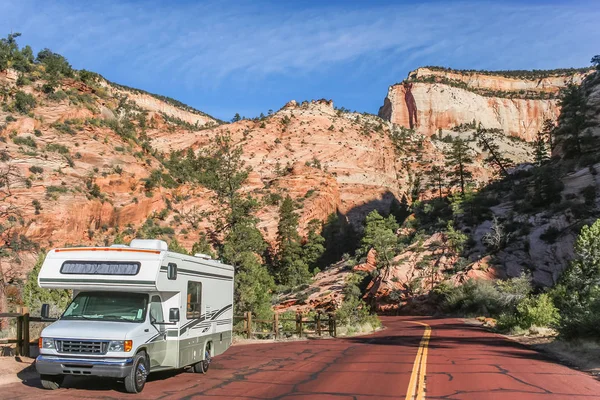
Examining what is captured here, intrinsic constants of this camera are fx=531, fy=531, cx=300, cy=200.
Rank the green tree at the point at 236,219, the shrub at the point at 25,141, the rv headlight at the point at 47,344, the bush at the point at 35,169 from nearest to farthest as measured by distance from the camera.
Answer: the rv headlight at the point at 47,344 < the green tree at the point at 236,219 < the bush at the point at 35,169 < the shrub at the point at 25,141

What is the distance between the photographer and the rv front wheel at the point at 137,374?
9453 mm

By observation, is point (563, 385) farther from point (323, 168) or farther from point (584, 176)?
point (323, 168)

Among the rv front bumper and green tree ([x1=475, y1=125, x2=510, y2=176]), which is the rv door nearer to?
the rv front bumper

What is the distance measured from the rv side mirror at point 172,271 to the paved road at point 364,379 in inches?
85.4

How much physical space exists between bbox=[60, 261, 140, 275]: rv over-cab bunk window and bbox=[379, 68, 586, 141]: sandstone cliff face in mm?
142135

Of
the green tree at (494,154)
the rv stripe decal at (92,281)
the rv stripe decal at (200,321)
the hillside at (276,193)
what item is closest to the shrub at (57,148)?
the hillside at (276,193)

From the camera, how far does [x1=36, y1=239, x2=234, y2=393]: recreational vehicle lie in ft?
31.0

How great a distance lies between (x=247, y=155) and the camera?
308 feet

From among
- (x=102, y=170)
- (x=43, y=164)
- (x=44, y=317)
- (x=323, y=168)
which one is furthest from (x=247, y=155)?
(x=44, y=317)

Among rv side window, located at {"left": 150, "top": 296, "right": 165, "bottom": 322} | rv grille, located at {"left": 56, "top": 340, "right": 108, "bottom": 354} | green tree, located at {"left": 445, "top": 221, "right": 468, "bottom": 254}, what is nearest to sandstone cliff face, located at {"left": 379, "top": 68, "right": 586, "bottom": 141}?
green tree, located at {"left": 445, "top": 221, "right": 468, "bottom": 254}

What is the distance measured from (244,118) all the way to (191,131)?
11830 millimetres

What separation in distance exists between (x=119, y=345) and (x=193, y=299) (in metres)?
2.84

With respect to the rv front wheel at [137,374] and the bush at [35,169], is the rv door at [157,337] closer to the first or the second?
the rv front wheel at [137,374]

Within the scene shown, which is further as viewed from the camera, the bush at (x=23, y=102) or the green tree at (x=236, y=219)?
the bush at (x=23, y=102)
